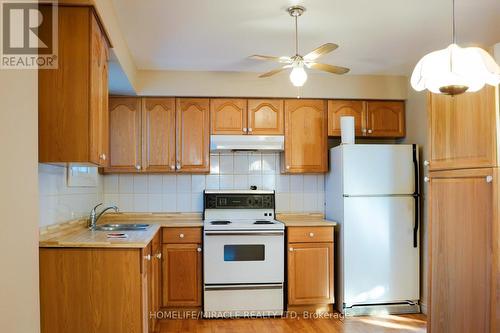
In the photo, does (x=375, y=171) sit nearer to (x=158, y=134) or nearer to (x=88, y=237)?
(x=158, y=134)

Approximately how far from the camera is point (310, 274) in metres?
3.80

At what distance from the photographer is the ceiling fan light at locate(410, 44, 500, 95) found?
1735mm

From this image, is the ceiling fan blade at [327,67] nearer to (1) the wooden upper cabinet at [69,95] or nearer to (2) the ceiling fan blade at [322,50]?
(2) the ceiling fan blade at [322,50]

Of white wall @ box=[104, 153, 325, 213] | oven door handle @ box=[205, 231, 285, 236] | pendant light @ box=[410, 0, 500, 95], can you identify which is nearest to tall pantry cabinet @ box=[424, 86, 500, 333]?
pendant light @ box=[410, 0, 500, 95]

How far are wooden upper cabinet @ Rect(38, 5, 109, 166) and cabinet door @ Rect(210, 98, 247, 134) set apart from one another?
1.89 meters

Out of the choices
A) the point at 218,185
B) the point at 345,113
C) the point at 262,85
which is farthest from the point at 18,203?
the point at 345,113

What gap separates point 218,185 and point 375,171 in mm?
1641

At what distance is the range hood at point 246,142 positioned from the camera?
397 centimetres

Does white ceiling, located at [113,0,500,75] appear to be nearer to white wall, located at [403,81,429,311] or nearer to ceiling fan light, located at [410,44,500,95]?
white wall, located at [403,81,429,311]

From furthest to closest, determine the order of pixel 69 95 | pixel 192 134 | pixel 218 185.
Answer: pixel 218 185 < pixel 192 134 < pixel 69 95

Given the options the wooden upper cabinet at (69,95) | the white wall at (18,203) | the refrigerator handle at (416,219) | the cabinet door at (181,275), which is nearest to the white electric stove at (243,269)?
the cabinet door at (181,275)

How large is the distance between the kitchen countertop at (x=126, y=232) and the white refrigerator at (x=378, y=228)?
296 mm

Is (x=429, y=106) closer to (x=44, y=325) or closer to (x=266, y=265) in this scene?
(x=266, y=265)

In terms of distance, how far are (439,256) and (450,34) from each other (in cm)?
165
